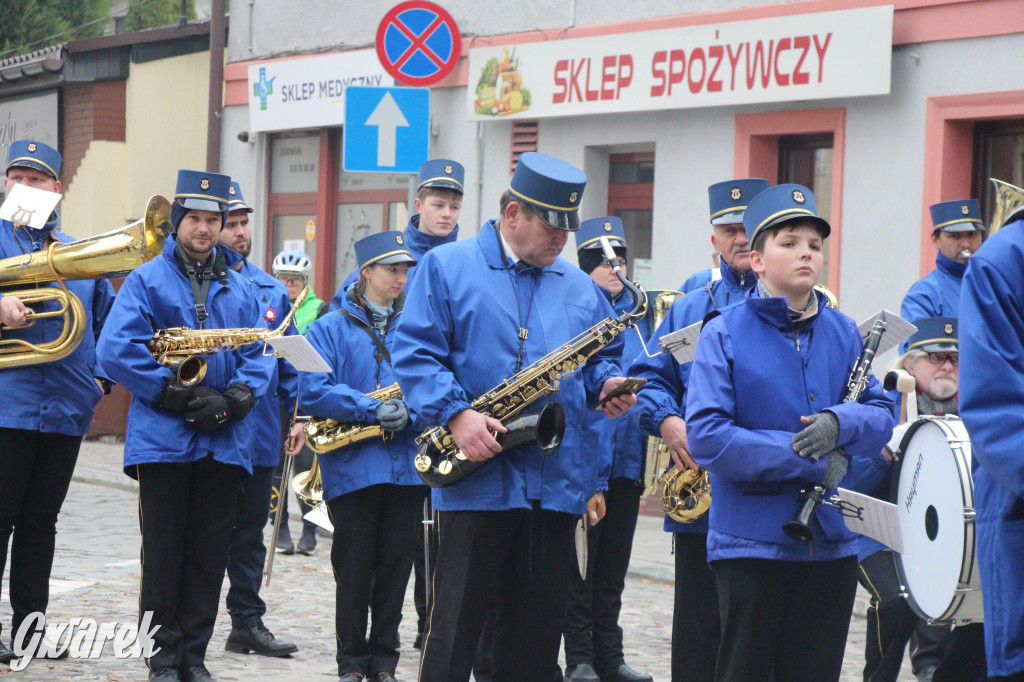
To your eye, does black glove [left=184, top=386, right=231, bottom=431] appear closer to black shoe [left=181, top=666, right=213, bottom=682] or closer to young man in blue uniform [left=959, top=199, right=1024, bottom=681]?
black shoe [left=181, top=666, right=213, bottom=682]

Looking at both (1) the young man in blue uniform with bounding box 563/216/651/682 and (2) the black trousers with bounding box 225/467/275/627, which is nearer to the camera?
(1) the young man in blue uniform with bounding box 563/216/651/682

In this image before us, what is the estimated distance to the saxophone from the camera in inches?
204

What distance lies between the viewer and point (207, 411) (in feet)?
21.6

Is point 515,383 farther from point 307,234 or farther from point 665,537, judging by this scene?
point 307,234

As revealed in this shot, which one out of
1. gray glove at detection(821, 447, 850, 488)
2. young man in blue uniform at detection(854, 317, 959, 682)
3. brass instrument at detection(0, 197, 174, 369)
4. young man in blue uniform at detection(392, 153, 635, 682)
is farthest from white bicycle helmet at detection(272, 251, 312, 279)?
gray glove at detection(821, 447, 850, 488)

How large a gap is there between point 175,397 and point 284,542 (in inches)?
208

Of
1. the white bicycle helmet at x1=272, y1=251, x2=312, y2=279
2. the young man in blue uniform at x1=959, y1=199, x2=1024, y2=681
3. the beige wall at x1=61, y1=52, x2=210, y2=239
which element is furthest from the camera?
the beige wall at x1=61, y1=52, x2=210, y2=239

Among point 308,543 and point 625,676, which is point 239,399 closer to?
point 625,676

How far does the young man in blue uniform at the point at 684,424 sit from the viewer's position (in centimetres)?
606

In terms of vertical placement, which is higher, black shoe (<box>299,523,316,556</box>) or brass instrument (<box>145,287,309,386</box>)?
brass instrument (<box>145,287,309,386</box>)

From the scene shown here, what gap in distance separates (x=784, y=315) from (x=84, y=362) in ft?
12.7

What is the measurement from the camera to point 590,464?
546 centimetres

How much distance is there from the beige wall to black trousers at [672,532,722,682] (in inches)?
568

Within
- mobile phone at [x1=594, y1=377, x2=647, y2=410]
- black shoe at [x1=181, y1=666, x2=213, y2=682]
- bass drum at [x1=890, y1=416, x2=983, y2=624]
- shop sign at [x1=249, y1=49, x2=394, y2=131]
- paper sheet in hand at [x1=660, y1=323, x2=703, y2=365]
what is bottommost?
black shoe at [x1=181, y1=666, x2=213, y2=682]
